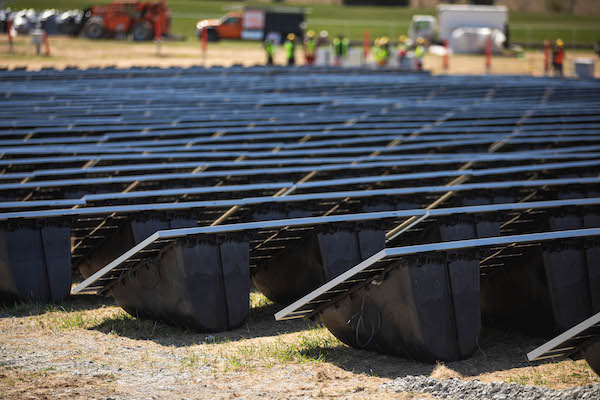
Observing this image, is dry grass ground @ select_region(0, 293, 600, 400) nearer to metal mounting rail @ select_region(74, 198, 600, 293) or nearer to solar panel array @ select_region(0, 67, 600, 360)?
solar panel array @ select_region(0, 67, 600, 360)

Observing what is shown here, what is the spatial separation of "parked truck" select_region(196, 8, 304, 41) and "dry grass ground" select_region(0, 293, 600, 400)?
150 feet

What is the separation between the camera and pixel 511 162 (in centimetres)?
1145

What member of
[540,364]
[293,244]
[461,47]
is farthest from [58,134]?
[461,47]

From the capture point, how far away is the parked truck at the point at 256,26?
5175 centimetres

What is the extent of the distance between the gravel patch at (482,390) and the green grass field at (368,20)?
168 ft

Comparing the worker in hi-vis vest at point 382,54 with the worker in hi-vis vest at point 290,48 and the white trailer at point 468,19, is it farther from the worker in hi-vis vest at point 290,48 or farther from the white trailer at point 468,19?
the white trailer at point 468,19

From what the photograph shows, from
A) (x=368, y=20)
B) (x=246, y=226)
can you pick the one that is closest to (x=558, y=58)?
(x=246, y=226)

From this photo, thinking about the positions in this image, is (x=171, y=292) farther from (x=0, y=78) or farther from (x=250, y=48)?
(x=250, y=48)

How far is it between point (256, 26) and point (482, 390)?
5031cm

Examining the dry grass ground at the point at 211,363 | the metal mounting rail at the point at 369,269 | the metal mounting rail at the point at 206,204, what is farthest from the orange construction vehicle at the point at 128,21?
the metal mounting rail at the point at 369,269

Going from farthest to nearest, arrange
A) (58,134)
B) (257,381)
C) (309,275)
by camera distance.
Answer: (58,134) → (309,275) → (257,381)

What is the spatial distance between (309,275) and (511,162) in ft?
15.8

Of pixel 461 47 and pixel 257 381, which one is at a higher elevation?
pixel 257 381

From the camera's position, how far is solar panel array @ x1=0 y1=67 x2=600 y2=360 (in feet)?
21.2
